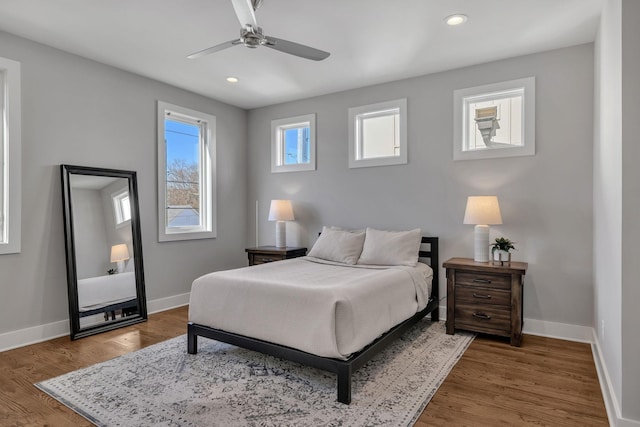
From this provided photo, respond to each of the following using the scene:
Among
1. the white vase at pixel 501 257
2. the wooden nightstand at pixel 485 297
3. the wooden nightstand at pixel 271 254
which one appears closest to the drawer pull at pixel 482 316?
the wooden nightstand at pixel 485 297

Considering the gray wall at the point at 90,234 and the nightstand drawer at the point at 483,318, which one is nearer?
the nightstand drawer at the point at 483,318

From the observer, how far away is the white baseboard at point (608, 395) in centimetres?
198

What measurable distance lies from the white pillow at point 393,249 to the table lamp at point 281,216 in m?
1.36

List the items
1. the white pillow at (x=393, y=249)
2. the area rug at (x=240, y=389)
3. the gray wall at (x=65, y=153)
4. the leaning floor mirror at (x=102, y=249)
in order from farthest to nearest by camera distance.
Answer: the white pillow at (x=393, y=249) < the leaning floor mirror at (x=102, y=249) < the gray wall at (x=65, y=153) < the area rug at (x=240, y=389)

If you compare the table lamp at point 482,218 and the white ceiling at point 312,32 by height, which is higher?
the white ceiling at point 312,32

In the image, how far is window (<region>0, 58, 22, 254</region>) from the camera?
3301 mm

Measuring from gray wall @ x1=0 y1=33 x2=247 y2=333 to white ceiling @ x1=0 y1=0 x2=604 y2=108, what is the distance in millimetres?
207

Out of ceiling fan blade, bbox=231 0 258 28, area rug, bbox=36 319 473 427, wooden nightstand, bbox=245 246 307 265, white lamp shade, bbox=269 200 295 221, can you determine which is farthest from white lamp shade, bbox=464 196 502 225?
ceiling fan blade, bbox=231 0 258 28

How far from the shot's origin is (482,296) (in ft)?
11.6

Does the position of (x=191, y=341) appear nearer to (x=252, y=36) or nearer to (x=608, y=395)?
(x=252, y=36)

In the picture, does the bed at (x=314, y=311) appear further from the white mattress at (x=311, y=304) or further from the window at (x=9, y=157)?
the window at (x=9, y=157)

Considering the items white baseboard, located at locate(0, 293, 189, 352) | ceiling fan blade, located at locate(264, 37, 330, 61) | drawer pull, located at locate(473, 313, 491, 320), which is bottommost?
white baseboard, located at locate(0, 293, 189, 352)

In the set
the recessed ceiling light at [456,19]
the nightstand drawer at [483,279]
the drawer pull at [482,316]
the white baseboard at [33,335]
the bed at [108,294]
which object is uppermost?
the recessed ceiling light at [456,19]

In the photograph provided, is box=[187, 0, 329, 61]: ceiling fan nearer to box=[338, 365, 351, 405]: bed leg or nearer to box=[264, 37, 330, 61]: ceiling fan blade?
box=[264, 37, 330, 61]: ceiling fan blade
